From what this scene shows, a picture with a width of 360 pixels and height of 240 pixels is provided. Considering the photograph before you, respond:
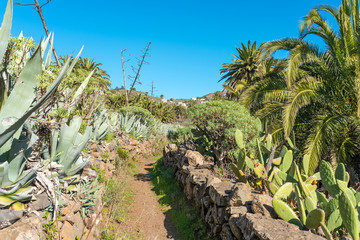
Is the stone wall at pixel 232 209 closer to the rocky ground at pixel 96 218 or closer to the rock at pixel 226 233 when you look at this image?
the rock at pixel 226 233

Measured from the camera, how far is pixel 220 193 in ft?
14.5

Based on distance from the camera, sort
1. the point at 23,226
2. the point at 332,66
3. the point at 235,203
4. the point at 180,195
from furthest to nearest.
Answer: the point at 332,66 → the point at 180,195 → the point at 235,203 → the point at 23,226

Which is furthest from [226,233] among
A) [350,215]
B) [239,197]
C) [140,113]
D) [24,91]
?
[140,113]

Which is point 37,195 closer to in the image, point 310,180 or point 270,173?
point 270,173

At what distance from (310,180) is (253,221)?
1934 mm

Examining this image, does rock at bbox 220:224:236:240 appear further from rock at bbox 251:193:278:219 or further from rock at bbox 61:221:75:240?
rock at bbox 61:221:75:240

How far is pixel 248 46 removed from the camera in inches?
920

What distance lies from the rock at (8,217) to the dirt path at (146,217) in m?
1.79

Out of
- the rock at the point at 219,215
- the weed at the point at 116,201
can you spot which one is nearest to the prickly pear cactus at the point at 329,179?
the rock at the point at 219,215

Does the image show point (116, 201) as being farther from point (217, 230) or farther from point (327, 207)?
point (327, 207)

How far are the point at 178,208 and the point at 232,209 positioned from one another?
8.75 ft

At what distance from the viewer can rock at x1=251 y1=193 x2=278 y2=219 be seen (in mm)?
3385

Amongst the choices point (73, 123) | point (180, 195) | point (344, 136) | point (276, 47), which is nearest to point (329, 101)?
point (344, 136)

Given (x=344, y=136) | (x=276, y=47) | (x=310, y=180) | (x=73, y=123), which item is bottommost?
(x=310, y=180)
